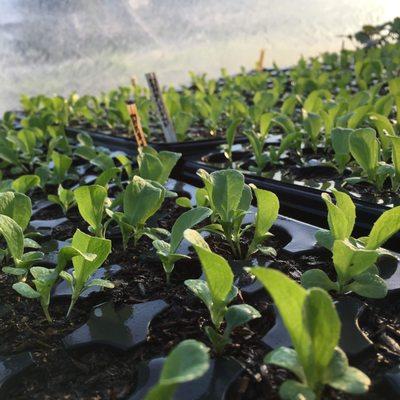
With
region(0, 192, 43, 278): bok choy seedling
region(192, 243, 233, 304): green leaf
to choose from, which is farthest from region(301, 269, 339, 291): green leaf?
region(0, 192, 43, 278): bok choy seedling

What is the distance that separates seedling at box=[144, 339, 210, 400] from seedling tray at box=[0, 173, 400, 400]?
0.37ft

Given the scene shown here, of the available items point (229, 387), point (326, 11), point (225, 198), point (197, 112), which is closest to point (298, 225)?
point (225, 198)

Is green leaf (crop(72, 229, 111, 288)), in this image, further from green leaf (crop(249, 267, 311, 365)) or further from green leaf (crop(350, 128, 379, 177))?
green leaf (crop(350, 128, 379, 177))

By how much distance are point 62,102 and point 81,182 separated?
0.92 metres

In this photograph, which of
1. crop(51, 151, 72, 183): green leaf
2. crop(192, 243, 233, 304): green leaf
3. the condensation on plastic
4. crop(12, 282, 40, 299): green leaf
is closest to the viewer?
crop(192, 243, 233, 304): green leaf

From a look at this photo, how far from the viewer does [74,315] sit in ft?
1.86

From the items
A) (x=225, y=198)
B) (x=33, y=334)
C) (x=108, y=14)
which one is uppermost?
(x=108, y=14)

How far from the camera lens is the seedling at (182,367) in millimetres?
297

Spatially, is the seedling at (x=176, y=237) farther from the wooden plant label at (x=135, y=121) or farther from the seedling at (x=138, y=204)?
the wooden plant label at (x=135, y=121)

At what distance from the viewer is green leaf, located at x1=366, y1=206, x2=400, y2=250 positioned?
51 cm

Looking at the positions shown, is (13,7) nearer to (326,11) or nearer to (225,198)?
(225,198)

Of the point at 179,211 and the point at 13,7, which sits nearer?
the point at 179,211

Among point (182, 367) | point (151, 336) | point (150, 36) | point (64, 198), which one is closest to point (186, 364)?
point (182, 367)

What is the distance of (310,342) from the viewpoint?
368 mm
